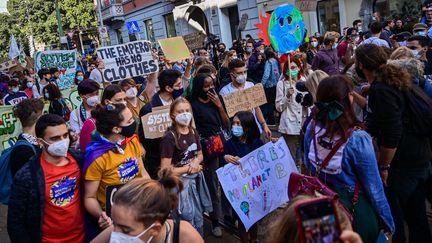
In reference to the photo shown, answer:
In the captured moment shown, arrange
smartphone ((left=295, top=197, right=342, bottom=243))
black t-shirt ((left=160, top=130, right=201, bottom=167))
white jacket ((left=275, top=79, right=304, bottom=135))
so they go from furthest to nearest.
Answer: white jacket ((left=275, top=79, right=304, bottom=135))
black t-shirt ((left=160, top=130, right=201, bottom=167))
smartphone ((left=295, top=197, right=342, bottom=243))

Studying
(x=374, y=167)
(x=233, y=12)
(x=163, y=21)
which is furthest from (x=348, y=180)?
(x=163, y=21)

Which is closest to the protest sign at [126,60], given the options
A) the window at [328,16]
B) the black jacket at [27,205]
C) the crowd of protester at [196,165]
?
the crowd of protester at [196,165]

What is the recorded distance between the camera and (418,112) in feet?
9.89

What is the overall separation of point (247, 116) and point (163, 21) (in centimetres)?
2477

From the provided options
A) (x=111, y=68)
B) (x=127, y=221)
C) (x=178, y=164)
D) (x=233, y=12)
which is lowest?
(x=178, y=164)

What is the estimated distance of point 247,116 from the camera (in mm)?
4059

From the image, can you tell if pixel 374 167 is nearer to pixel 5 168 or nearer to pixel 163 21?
pixel 5 168

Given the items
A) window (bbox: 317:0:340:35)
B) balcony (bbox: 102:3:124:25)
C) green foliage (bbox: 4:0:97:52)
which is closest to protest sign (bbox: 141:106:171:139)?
window (bbox: 317:0:340:35)

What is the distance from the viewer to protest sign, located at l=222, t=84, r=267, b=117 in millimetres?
4621

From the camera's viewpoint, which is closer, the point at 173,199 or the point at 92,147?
the point at 173,199

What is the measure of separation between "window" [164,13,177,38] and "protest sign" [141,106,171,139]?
76.6ft

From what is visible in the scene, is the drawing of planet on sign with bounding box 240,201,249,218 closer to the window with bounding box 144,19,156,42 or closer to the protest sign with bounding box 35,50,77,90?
the protest sign with bounding box 35,50,77,90

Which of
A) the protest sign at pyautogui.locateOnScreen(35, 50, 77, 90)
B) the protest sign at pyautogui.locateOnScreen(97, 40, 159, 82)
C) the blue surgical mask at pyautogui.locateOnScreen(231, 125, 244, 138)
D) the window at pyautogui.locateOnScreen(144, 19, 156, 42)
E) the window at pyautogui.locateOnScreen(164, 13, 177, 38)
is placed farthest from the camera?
the window at pyautogui.locateOnScreen(144, 19, 156, 42)

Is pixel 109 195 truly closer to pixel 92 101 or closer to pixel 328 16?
pixel 92 101
